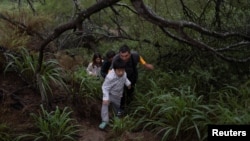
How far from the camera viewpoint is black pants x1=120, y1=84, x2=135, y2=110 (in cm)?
652

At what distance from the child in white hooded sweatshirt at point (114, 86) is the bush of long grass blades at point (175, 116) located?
424 millimetres

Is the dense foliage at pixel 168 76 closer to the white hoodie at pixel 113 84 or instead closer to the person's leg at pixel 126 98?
the person's leg at pixel 126 98

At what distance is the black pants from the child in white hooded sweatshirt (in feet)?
0.62

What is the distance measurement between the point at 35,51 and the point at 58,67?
2.07 feet

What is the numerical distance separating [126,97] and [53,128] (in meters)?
1.59

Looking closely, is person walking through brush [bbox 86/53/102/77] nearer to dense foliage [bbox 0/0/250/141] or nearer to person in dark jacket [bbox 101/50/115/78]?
dense foliage [bbox 0/0/250/141]

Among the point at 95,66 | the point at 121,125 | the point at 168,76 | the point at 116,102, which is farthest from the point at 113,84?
the point at 95,66

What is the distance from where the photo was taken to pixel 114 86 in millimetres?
6137

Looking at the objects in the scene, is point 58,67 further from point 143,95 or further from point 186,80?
point 186,80

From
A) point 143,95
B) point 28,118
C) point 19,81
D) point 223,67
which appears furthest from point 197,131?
point 19,81

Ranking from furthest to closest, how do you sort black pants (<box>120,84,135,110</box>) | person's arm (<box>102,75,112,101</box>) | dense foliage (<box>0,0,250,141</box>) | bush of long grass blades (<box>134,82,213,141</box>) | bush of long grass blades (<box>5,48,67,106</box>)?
black pants (<box>120,84,135,110</box>) → bush of long grass blades (<box>5,48,67,106</box>) → person's arm (<box>102,75,112,101</box>) → dense foliage (<box>0,0,250,141</box>) → bush of long grass blades (<box>134,82,213,141</box>)

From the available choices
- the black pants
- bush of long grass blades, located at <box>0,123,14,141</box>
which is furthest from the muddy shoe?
bush of long grass blades, located at <box>0,123,14,141</box>

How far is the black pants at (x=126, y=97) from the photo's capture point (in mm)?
6518

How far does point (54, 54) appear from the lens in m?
7.81
